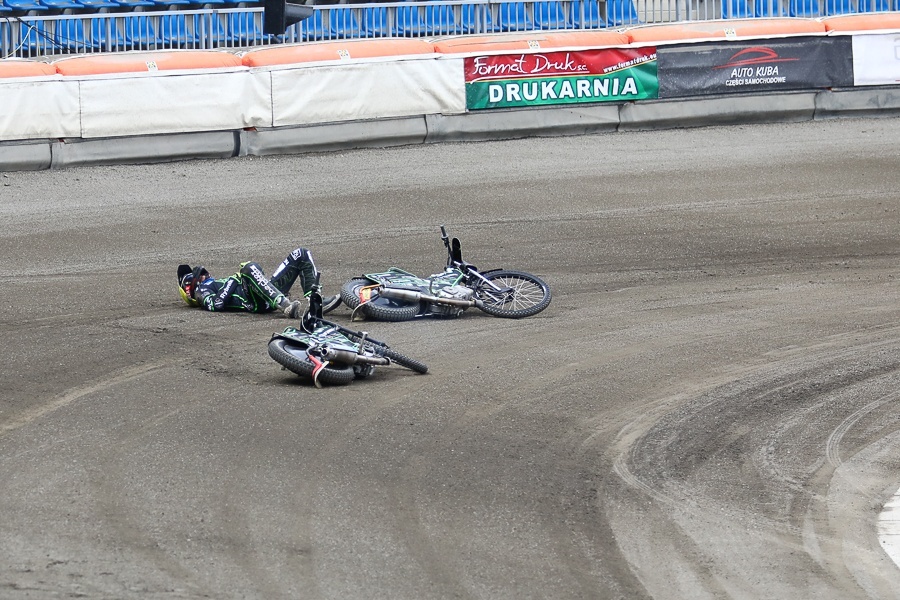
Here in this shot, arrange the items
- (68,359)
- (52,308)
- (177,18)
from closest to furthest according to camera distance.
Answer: (68,359)
(52,308)
(177,18)

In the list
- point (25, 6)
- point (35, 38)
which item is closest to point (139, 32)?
point (35, 38)

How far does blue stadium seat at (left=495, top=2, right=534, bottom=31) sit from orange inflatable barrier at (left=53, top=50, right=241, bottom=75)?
265 inches

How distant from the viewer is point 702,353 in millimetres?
11305

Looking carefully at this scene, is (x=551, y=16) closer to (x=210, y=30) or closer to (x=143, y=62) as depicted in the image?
(x=210, y=30)

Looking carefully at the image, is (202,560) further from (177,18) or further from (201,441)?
(177,18)

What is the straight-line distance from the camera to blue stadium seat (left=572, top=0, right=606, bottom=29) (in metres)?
25.8

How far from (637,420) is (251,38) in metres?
17.1

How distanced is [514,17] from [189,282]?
46.1 feet

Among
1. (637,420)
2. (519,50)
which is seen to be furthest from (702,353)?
(519,50)

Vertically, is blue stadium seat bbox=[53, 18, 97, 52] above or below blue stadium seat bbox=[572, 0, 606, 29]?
below

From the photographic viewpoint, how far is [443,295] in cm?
1236

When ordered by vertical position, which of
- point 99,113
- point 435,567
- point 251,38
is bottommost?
point 435,567

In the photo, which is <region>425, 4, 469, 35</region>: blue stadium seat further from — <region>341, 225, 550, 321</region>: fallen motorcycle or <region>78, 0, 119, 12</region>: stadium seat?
<region>341, 225, 550, 321</region>: fallen motorcycle

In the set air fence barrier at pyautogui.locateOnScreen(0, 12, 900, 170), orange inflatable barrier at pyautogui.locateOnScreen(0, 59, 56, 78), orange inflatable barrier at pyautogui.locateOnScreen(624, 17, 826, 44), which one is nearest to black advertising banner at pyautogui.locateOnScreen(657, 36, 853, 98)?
air fence barrier at pyautogui.locateOnScreen(0, 12, 900, 170)
